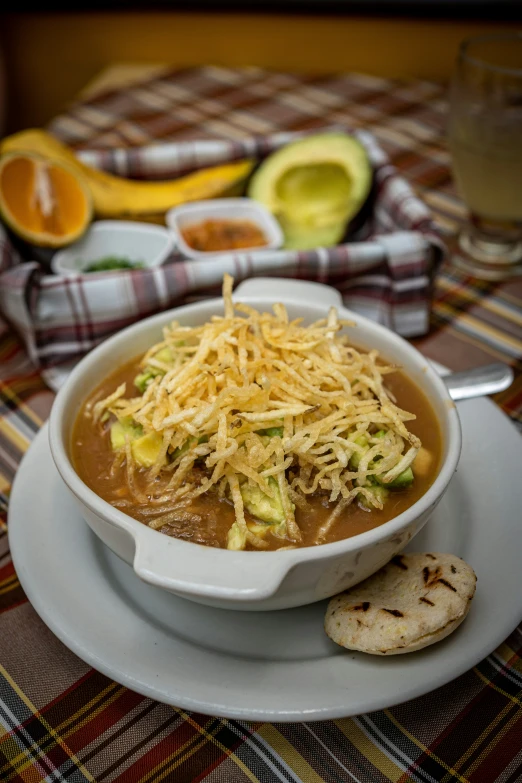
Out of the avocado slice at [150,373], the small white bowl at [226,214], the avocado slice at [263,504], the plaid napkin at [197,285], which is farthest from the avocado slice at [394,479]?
the small white bowl at [226,214]

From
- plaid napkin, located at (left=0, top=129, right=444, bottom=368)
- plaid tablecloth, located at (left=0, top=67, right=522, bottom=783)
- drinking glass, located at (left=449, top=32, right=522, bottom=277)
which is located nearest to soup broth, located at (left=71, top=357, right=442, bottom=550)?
plaid tablecloth, located at (left=0, top=67, right=522, bottom=783)

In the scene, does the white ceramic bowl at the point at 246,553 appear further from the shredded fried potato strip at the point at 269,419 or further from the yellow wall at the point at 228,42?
the yellow wall at the point at 228,42

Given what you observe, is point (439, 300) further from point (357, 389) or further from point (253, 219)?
→ point (357, 389)

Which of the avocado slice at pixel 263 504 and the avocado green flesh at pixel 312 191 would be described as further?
the avocado green flesh at pixel 312 191

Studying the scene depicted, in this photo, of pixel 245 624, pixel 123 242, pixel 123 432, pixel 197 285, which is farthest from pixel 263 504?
pixel 123 242

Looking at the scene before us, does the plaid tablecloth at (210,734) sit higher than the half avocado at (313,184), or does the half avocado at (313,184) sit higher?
the half avocado at (313,184)

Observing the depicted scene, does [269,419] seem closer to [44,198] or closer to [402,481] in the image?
[402,481]

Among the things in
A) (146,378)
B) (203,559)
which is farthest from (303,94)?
(203,559)
